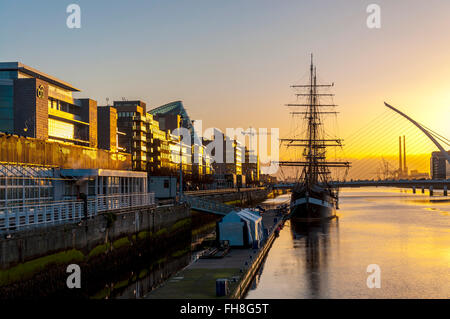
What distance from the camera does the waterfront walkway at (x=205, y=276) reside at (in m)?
23.8

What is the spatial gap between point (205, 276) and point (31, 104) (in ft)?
241

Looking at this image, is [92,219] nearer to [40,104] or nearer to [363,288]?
[363,288]

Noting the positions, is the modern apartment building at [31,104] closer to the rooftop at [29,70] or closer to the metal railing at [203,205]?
the rooftop at [29,70]

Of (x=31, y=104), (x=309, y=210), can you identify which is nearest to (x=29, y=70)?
(x=31, y=104)

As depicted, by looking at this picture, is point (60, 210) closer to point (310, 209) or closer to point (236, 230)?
point (236, 230)

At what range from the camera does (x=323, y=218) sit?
9231 centimetres

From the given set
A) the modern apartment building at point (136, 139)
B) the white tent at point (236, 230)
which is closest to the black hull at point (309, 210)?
the white tent at point (236, 230)

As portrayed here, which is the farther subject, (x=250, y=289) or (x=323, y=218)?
(x=323, y=218)

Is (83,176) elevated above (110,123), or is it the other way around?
(110,123)

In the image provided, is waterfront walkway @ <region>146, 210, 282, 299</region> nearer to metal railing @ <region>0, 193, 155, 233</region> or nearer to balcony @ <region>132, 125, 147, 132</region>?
metal railing @ <region>0, 193, 155, 233</region>

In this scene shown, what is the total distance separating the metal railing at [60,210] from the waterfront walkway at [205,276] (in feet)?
20.9

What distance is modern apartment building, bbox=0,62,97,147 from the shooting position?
299 ft
